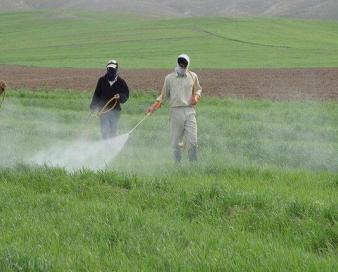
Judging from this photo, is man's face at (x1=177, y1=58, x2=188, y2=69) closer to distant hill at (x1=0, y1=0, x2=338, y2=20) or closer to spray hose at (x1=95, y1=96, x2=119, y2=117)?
spray hose at (x1=95, y1=96, x2=119, y2=117)

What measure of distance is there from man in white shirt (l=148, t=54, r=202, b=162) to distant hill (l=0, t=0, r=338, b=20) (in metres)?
141

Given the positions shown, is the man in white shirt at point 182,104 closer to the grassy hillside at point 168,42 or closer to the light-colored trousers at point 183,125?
the light-colored trousers at point 183,125

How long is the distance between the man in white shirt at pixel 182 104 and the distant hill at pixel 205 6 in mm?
140719

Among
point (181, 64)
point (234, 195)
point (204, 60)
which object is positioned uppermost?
point (181, 64)

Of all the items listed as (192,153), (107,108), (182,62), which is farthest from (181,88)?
(107,108)

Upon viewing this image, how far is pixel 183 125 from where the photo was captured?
11.2m

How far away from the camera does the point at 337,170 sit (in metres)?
10.4

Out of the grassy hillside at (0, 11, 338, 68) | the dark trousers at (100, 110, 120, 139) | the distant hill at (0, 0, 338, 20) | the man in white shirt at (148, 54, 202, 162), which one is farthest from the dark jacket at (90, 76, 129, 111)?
the distant hill at (0, 0, 338, 20)

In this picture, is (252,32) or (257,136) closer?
(257,136)

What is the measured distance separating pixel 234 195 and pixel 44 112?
1317 centimetres

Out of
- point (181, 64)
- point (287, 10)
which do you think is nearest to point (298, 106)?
point (181, 64)

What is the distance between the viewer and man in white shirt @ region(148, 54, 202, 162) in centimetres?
1099

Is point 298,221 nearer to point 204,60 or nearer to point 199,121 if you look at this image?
point 199,121

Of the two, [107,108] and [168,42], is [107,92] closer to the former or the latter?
[107,108]
